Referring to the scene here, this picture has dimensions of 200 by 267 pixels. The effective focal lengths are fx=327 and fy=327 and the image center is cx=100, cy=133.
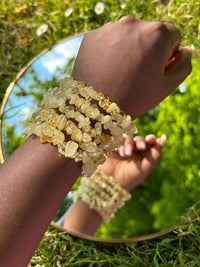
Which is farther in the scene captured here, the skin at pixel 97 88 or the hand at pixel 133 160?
the hand at pixel 133 160

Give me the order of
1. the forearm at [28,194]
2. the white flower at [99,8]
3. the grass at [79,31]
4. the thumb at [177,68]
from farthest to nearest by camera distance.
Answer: the white flower at [99,8]
the grass at [79,31]
the thumb at [177,68]
the forearm at [28,194]

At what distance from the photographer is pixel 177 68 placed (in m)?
0.76

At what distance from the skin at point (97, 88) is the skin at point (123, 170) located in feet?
1.23

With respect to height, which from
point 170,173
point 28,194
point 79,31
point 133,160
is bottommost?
point 170,173

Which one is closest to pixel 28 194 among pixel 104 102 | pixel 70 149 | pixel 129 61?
pixel 70 149

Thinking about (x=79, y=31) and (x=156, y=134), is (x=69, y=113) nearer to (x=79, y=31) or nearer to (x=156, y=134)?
(x=156, y=134)

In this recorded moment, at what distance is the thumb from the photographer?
29.5 inches

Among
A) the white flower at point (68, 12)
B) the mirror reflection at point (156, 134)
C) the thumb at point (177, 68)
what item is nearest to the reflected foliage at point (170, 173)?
the mirror reflection at point (156, 134)

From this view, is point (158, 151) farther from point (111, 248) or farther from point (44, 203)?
point (44, 203)

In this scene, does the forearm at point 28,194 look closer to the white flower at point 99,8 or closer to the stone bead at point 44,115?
the stone bead at point 44,115

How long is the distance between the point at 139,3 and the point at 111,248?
0.98 m

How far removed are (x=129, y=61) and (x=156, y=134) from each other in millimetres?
527

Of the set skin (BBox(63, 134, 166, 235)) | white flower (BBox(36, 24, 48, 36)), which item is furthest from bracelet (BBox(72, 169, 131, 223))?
A: white flower (BBox(36, 24, 48, 36))

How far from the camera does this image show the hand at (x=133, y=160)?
110 centimetres
